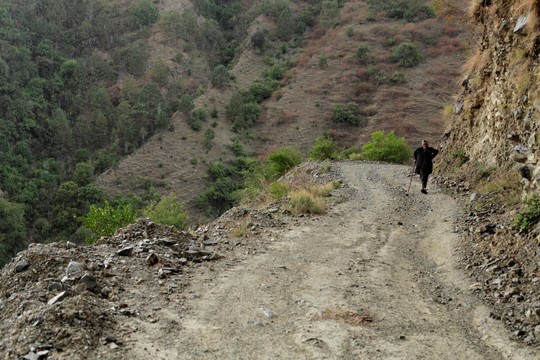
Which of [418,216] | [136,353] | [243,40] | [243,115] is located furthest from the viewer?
[243,40]

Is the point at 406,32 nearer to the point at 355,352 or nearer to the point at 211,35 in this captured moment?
the point at 211,35

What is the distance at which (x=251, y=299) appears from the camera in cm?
462

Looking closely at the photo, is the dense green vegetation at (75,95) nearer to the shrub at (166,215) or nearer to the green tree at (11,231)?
the green tree at (11,231)

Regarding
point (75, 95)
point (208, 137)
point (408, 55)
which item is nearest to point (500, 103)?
point (208, 137)

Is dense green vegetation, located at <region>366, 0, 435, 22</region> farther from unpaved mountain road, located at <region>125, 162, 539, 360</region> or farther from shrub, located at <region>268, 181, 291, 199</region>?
unpaved mountain road, located at <region>125, 162, 539, 360</region>

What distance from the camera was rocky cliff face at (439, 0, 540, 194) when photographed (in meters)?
7.63

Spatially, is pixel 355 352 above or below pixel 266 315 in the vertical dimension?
above

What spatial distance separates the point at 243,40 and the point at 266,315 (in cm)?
8961

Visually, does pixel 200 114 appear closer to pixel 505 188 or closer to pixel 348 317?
pixel 505 188

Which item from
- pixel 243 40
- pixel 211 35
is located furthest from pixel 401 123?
pixel 211 35

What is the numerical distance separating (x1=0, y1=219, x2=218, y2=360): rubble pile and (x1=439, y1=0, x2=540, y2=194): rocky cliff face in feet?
21.2

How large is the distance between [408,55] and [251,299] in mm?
64976

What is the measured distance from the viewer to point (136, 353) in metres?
3.33

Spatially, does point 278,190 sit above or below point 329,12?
below
